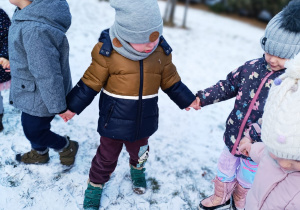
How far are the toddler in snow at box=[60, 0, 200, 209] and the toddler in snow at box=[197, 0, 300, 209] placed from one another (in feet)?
1.33

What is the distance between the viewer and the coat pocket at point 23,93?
6.88ft

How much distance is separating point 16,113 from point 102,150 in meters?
1.75

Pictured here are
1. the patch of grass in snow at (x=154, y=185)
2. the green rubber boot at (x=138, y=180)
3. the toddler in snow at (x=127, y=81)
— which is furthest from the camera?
the patch of grass in snow at (x=154, y=185)

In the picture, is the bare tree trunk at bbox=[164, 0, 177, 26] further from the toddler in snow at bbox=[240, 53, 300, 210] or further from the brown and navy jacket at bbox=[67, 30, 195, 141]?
the toddler in snow at bbox=[240, 53, 300, 210]

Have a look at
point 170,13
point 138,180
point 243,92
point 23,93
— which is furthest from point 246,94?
point 170,13

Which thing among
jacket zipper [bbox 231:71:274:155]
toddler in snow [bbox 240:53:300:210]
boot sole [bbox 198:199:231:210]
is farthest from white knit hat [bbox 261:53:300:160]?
boot sole [bbox 198:199:231:210]

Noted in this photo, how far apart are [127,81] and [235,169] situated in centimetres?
124

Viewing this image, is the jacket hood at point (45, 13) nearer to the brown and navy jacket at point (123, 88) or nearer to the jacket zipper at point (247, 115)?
the brown and navy jacket at point (123, 88)

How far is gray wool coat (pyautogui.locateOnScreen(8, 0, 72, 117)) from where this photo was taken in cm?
195

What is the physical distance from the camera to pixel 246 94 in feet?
6.77

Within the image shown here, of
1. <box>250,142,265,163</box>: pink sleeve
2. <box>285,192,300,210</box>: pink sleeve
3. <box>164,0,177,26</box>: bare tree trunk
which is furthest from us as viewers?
<box>164,0,177,26</box>: bare tree trunk

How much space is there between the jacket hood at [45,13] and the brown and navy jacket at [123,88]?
0.36 m

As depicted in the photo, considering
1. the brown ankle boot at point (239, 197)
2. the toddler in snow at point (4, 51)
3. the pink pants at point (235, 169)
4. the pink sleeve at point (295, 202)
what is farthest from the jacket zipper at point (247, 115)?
the toddler in snow at point (4, 51)

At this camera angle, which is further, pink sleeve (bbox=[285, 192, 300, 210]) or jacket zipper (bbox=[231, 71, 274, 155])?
jacket zipper (bbox=[231, 71, 274, 155])
